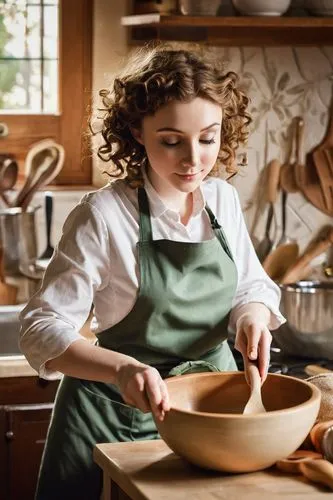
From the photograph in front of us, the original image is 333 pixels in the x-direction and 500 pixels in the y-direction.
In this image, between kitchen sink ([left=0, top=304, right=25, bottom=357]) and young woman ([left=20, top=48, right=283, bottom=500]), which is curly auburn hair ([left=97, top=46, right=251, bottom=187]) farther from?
kitchen sink ([left=0, top=304, right=25, bottom=357])

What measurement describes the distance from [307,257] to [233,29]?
70cm

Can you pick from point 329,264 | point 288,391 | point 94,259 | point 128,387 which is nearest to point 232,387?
point 288,391

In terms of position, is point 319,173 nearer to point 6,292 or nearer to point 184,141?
point 6,292

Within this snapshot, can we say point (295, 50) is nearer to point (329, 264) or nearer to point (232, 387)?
point (329, 264)

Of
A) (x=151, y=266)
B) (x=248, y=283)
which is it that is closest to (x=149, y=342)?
(x=151, y=266)

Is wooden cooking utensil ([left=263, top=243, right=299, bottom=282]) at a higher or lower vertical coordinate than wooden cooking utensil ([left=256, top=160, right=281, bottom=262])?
lower

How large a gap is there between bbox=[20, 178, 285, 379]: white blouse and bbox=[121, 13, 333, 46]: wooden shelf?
1010 mm

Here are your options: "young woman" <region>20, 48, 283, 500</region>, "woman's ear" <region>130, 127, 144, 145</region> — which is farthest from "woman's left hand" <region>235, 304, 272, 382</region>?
"woman's ear" <region>130, 127, 144, 145</region>

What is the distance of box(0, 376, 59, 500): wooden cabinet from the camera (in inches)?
109

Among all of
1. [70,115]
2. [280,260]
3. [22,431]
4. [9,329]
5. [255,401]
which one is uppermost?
[70,115]

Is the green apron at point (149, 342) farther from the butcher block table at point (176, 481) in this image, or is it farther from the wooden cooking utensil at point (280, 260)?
→ the wooden cooking utensil at point (280, 260)

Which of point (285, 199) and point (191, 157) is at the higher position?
point (191, 157)

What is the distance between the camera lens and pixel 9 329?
3.14 metres

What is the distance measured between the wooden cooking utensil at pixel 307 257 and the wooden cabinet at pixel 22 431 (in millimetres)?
834
